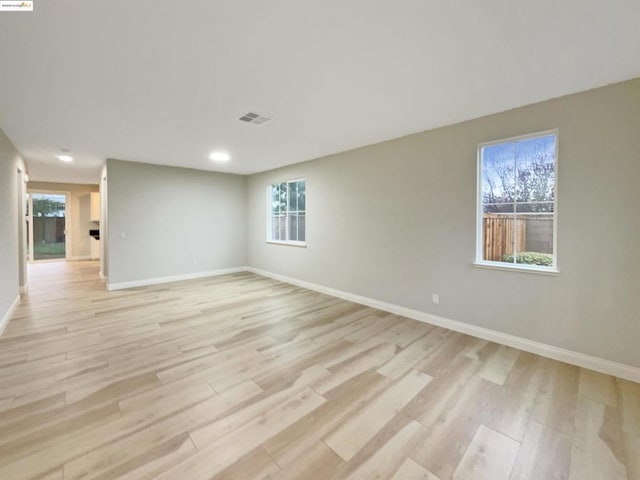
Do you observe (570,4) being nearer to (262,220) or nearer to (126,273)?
(262,220)

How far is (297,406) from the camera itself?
2.06 meters

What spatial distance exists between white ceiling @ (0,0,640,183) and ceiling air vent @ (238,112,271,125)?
9 centimetres

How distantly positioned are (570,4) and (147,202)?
6.41 m

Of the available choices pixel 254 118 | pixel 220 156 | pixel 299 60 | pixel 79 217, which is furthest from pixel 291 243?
pixel 79 217

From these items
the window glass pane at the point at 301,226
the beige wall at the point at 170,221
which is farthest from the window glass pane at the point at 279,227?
the beige wall at the point at 170,221

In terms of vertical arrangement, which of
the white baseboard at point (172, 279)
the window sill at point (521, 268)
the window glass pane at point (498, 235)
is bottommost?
the white baseboard at point (172, 279)

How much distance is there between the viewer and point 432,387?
231cm

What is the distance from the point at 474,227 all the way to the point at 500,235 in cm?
27

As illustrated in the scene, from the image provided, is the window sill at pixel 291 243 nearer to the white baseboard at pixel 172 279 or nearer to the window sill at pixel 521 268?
the white baseboard at pixel 172 279

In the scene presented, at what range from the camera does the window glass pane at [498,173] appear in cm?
307

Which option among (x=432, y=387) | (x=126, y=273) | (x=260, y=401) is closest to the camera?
(x=260, y=401)

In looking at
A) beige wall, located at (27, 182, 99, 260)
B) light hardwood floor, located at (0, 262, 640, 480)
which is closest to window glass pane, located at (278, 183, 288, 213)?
light hardwood floor, located at (0, 262, 640, 480)

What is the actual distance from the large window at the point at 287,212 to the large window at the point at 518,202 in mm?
3339

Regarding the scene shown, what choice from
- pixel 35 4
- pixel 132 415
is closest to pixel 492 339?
pixel 132 415
